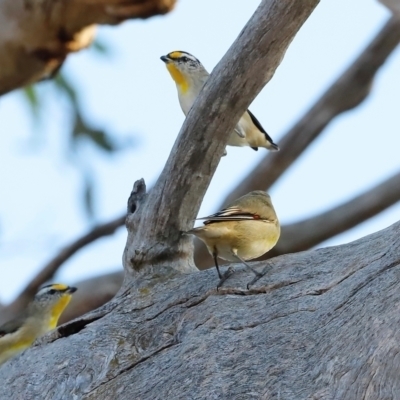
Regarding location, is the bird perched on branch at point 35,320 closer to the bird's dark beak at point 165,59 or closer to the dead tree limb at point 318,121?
the dead tree limb at point 318,121

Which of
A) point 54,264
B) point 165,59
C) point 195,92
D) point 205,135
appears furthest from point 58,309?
point 205,135

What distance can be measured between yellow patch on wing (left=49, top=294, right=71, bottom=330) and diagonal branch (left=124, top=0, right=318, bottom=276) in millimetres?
2113

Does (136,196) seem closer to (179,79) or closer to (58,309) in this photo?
(179,79)

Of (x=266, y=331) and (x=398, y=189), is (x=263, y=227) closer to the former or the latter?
(x=266, y=331)

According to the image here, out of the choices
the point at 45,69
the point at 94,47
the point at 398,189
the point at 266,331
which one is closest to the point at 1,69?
the point at 45,69

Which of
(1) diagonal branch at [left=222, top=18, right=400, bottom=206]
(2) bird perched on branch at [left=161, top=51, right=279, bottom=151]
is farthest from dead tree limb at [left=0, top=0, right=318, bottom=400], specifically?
(1) diagonal branch at [left=222, top=18, right=400, bottom=206]

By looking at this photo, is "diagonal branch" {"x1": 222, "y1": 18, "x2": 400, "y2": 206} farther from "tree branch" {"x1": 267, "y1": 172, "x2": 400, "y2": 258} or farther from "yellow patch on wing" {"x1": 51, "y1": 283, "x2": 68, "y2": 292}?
"yellow patch on wing" {"x1": 51, "y1": 283, "x2": 68, "y2": 292}

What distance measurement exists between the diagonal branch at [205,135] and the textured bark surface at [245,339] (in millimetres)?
199

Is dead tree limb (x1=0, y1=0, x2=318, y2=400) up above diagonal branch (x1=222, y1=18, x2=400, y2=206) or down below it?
below

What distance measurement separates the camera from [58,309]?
643cm

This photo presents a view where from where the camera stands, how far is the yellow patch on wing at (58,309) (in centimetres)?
636

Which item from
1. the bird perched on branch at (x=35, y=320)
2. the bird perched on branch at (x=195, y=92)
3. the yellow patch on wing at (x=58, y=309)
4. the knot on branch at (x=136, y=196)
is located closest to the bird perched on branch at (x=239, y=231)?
the knot on branch at (x=136, y=196)

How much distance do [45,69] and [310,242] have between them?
221 centimetres

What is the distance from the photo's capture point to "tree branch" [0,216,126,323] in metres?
6.80
